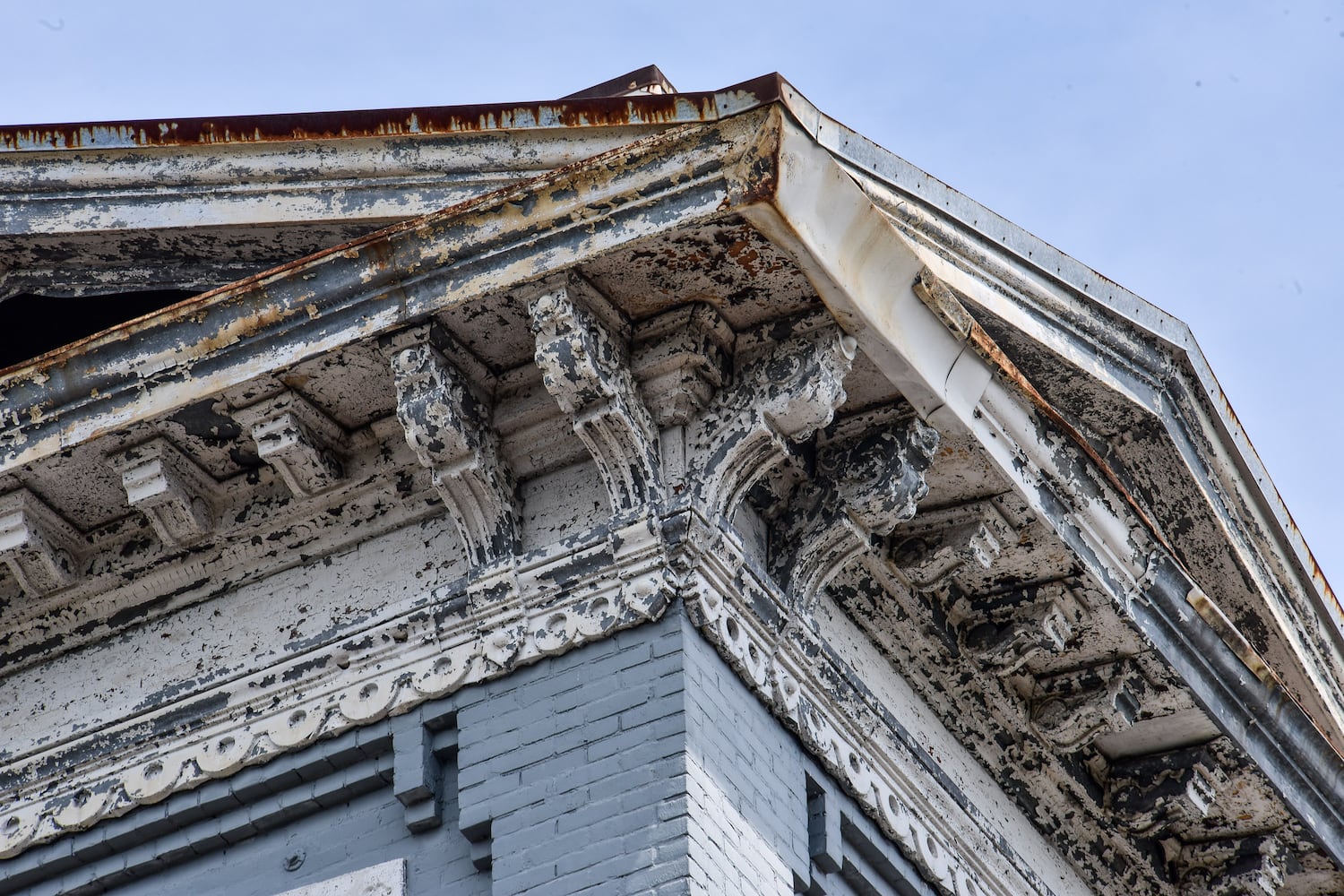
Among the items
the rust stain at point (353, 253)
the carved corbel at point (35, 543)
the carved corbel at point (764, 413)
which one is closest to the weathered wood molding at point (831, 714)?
the carved corbel at point (764, 413)

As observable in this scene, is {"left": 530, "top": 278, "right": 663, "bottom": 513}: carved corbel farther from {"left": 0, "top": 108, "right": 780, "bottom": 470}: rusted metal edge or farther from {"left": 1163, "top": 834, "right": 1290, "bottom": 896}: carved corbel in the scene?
{"left": 1163, "top": 834, "right": 1290, "bottom": 896}: carved corbel

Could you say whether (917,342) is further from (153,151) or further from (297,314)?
(153,151)

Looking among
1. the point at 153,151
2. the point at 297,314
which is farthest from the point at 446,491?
the point at 153,151

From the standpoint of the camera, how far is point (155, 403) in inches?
265

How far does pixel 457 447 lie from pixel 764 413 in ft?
3.31

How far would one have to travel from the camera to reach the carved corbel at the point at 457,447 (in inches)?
255

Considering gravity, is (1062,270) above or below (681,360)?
above

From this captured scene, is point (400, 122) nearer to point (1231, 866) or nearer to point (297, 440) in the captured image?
point (297, 440)

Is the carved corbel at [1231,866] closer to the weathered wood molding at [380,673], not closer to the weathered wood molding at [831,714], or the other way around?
the weathered wood molding at [831,714]

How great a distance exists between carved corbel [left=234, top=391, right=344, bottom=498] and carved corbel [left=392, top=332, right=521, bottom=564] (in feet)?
1.39

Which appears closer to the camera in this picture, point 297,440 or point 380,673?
point 380,673

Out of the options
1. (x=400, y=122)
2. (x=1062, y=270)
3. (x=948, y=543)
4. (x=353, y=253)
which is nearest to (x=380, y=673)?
(x=353, y=253)

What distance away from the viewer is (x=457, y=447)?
6.58m

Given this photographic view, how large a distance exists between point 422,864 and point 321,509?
145cm
